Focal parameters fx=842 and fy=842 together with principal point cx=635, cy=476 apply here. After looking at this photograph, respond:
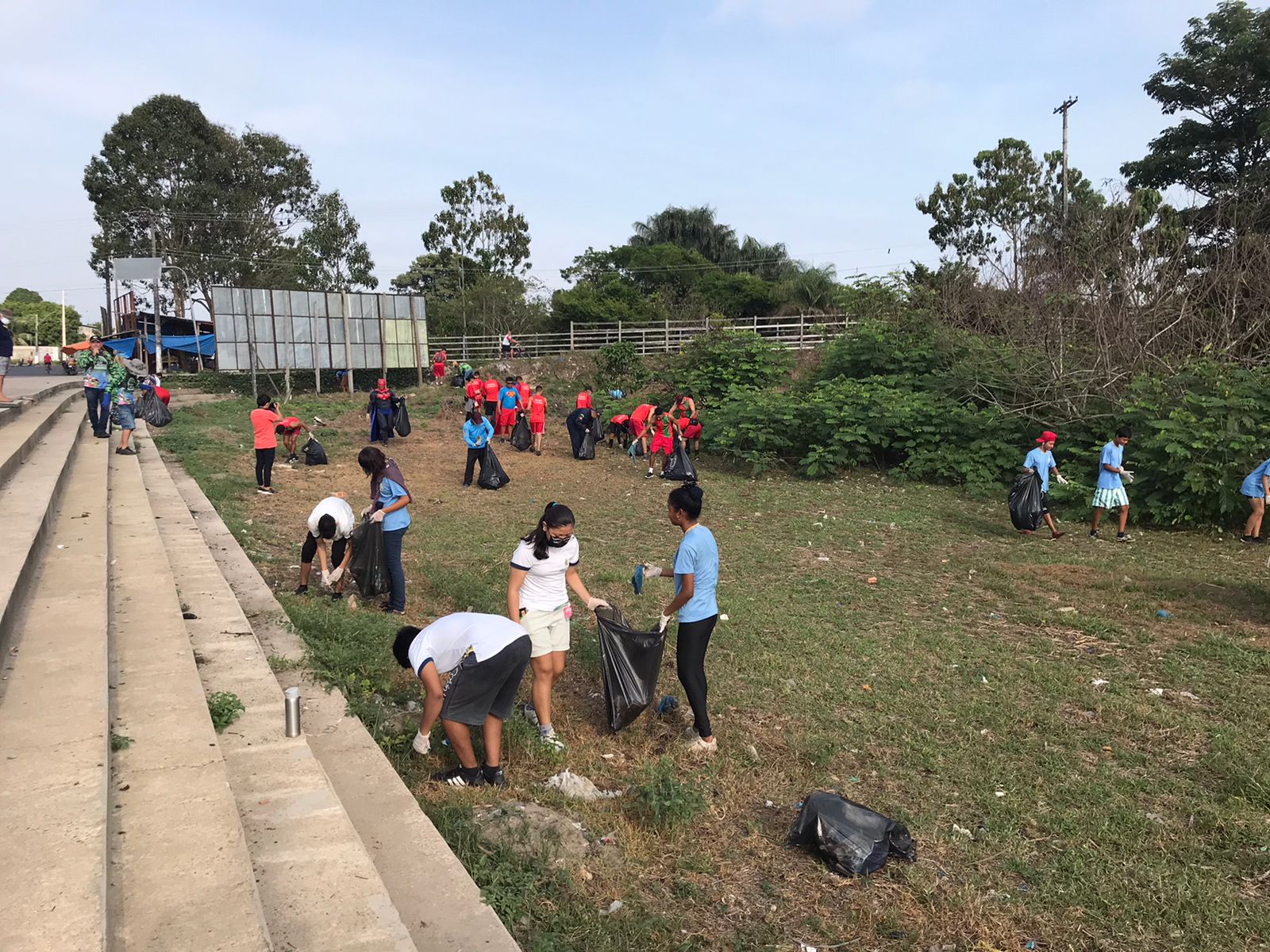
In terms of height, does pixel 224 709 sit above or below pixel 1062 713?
above

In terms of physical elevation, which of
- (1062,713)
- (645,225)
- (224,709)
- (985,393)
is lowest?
(1062,713)

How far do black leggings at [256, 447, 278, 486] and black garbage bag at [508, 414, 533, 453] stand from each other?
5700 mm

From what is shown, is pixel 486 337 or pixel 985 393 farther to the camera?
pixel 486 337

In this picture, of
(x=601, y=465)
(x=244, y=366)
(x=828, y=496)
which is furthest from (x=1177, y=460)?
(x=244, y=366)

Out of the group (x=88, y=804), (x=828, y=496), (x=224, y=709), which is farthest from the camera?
(x=828, y=496)

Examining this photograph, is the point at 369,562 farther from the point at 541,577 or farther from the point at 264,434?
the point at 264,434

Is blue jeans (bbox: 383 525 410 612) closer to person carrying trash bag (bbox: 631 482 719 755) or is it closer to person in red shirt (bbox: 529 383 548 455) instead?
person carrying trash bag (bbox: 631 482 719 755)

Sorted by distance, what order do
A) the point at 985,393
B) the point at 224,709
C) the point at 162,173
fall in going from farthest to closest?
the point at 162,173 < the point at 985,393 < the point at 224,709

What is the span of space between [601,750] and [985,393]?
40.7 feet

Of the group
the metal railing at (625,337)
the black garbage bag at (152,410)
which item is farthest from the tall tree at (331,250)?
the black garbage bag at (152,410)

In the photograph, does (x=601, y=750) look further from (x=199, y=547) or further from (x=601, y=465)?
(x=601, y=465)

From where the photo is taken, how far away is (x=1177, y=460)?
34.2ft

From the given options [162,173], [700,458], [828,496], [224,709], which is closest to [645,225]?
[162,173]

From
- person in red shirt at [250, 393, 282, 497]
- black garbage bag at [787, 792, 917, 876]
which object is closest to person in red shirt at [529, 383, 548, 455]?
person in red shirt at [250, 393, 282, 497]
